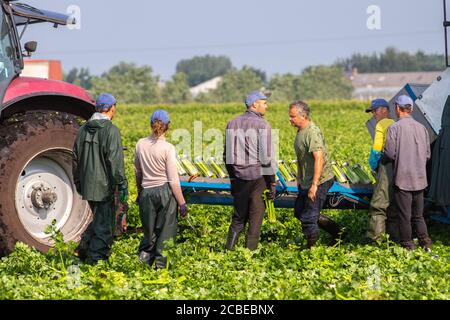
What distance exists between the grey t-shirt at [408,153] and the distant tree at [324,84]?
10504cm

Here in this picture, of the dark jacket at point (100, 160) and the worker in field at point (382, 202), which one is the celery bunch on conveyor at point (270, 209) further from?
the dark jacket at point (100, 160)

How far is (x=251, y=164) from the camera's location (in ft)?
30.6

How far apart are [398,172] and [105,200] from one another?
3000 millimetres

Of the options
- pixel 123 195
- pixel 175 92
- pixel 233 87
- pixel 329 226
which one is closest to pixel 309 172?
pixel 329 226

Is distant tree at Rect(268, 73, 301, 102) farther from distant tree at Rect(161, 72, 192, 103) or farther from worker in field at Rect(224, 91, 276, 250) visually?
worker in field at Rect(224, 91, 276, 250)

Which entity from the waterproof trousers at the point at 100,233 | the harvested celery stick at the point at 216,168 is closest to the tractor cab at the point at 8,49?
the waterproof trousers at the point at 100,233

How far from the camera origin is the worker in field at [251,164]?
9336 millimetres

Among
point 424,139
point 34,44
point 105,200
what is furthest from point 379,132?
point 34,44

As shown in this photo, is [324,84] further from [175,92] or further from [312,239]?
[312,239]

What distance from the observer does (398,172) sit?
938cm

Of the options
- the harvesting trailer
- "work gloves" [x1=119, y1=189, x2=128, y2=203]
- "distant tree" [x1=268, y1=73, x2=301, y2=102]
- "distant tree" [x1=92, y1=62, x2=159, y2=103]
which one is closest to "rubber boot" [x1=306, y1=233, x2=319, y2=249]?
the harvesting trailer

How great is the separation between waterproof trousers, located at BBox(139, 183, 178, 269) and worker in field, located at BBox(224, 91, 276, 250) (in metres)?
0.98

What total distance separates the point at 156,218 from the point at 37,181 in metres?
1.52
